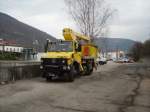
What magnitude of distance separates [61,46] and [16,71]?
3.63 m

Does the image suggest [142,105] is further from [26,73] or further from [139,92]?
[26,73]

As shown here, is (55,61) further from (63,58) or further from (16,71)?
(16,71)

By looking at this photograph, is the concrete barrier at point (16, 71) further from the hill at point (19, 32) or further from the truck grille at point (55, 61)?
the hill at point (19, 32)

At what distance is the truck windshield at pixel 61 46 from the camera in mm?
20817

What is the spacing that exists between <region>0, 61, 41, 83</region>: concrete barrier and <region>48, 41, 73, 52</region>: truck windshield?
7.74 feet

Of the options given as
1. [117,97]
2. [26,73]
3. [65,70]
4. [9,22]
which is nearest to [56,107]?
[117,97]

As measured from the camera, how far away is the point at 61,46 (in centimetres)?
2108

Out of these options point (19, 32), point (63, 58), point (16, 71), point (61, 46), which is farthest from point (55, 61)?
point (19, 32)

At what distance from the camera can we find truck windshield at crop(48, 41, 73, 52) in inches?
820

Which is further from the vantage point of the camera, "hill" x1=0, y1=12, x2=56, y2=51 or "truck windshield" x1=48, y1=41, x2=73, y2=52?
"hill" x1=0, y1=12, x2=56, y2=51

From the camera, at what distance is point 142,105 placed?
1122 centimetres

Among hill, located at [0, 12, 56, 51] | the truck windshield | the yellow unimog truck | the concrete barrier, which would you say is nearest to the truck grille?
the yellow unimog truck

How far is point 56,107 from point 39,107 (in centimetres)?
61

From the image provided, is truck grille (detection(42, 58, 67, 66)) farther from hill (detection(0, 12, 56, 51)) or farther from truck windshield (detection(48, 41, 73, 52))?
hill (detection(0, 12, 56, 51))
